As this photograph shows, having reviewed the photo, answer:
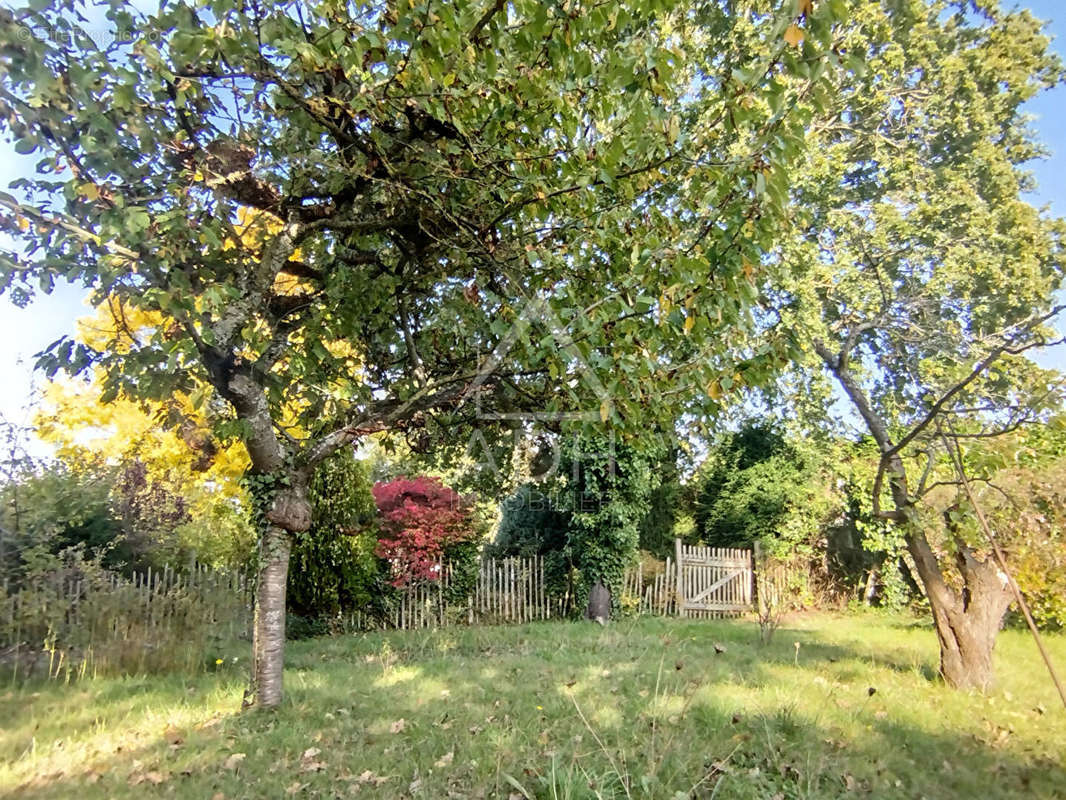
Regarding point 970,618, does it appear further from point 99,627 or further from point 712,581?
point 99,627

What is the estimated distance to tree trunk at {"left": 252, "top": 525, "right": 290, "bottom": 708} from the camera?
444 cm

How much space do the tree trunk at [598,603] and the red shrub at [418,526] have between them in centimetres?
226

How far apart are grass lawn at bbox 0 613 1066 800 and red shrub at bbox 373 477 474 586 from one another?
9.48 ft

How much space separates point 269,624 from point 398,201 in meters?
3.20

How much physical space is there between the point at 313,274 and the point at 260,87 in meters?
1.66

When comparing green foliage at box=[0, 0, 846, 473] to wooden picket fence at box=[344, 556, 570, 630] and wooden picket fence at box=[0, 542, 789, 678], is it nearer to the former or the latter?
wooden picket fence at box=[0, 542, 789, 678]

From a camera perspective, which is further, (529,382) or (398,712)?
(529,382)

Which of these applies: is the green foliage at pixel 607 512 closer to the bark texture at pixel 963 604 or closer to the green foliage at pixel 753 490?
the green foliage at pixel 753 490

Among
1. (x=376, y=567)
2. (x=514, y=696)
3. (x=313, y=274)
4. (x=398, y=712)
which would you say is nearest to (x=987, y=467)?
(x=514, y=696)

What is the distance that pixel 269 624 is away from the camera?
4.44m

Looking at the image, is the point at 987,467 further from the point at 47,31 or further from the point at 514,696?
the point at 47,31

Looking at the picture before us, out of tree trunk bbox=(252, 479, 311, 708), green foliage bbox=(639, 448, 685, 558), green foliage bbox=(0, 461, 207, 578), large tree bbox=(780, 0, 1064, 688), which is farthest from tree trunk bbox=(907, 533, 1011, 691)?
green foliage bbox=(0, 461, 207, 578)

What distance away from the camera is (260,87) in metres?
3.68

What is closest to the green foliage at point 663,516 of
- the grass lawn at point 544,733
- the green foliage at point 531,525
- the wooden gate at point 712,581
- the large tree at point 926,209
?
the wooden gate at point 712,581
